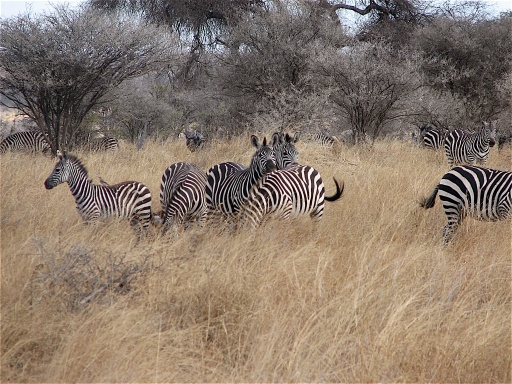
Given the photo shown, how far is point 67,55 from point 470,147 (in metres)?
7.73

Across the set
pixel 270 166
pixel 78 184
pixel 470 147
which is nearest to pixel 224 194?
pixel 270 166

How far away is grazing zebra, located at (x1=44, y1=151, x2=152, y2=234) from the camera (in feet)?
19.8

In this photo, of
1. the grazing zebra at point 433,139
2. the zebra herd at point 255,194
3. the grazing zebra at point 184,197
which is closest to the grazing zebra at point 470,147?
the grazing zebra at point 433,139

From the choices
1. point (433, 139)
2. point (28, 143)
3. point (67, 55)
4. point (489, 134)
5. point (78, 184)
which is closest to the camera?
point (78, 184)

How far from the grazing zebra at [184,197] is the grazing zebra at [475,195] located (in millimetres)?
2531

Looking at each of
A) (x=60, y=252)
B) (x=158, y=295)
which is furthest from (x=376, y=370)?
(x=60, y=252)

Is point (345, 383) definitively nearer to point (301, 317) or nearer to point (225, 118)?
point (301, 317)

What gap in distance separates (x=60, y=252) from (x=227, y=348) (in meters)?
1.34

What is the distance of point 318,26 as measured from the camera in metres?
16.3

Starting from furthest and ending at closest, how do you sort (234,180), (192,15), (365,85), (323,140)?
(192,15)
(365,85)
(323,140)
(234,180)

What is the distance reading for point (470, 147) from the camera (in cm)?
1159

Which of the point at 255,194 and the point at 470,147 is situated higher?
the point at 470,147

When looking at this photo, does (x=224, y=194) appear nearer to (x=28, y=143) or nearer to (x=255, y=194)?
(x=255, y=194)

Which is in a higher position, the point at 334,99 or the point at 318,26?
the point at 318,26
